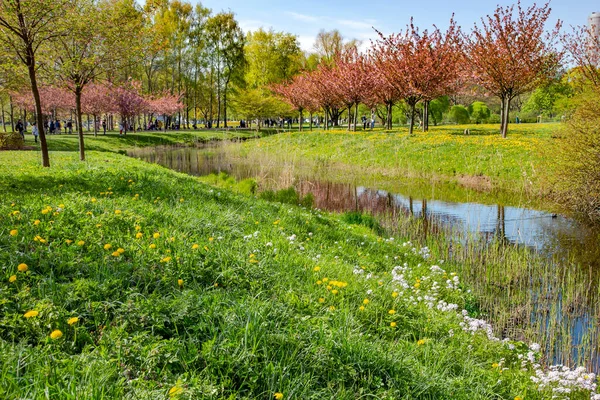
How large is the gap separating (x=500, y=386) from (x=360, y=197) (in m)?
12.3

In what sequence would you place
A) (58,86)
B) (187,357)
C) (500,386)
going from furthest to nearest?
(58,86)
(500,386)
(187,357)

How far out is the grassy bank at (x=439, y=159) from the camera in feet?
54.7

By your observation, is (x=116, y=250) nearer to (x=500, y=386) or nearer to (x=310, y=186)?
(x=500, y=386)

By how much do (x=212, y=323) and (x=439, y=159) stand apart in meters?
19.5

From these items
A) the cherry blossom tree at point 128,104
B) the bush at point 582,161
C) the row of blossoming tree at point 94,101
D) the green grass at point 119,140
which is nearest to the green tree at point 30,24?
the bush at point 582,161

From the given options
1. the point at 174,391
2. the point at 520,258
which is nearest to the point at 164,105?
the point at 520,258

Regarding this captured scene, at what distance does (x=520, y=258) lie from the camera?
7801 mm

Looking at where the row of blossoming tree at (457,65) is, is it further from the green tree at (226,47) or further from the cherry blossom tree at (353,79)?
the green tree at (226,47)

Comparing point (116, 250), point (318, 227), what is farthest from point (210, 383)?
point (318, 227)

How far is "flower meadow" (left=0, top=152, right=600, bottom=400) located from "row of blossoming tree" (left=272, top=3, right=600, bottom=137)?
72.8 feet

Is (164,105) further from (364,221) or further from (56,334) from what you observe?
(56,334)

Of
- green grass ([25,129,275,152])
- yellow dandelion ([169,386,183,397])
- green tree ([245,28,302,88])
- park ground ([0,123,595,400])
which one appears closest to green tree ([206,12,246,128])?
green tree ([245,28,302,88])

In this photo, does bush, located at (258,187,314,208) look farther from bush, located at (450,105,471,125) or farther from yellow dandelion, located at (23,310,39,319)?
bush, located at (450,105,471,125)

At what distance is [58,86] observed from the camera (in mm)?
14570
